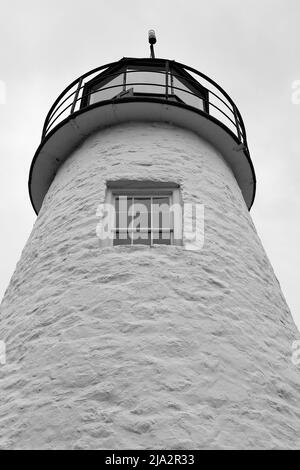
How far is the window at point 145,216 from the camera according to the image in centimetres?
622

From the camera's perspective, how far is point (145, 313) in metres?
4.71

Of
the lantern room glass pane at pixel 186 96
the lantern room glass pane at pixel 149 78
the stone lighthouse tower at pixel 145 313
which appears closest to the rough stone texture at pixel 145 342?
the stone lighthouse tower at pixel 145 313

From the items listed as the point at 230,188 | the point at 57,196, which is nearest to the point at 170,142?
the point at 230,188

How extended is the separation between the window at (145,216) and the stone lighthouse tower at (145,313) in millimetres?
18

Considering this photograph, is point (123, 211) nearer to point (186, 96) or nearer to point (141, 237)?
point (141, 237)

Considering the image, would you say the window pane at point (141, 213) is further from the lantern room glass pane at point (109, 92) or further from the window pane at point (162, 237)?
the lantern room glass pane at point (109, 92)

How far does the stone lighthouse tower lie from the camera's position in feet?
12.8

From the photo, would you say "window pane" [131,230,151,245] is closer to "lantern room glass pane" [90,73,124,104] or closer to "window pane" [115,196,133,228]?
"window pane" [115,196,133,228]

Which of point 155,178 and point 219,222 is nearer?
point 219,222

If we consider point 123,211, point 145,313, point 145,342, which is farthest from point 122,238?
point 145,342

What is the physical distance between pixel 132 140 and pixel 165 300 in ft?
12.0

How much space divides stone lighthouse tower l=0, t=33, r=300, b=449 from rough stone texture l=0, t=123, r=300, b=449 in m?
0.01

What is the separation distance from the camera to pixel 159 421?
3787mm

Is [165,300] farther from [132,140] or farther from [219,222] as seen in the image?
[132,140]
